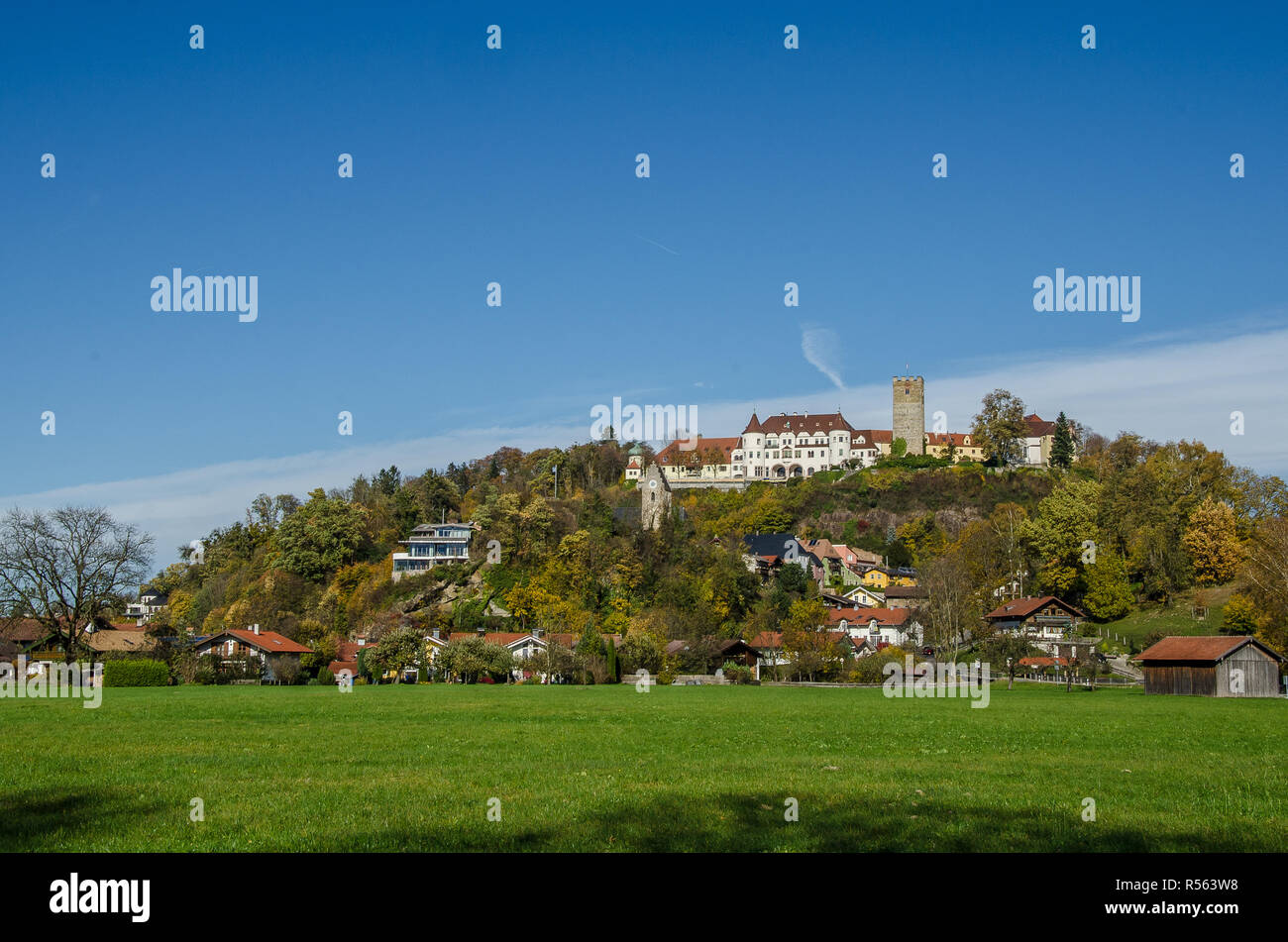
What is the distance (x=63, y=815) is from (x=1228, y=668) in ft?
189

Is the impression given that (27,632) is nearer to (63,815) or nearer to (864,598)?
(864,598)

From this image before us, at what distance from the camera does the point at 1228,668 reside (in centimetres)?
5572

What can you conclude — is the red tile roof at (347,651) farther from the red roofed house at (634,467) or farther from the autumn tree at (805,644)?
the red roofed house at (634,467)

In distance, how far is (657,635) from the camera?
86.1 metres

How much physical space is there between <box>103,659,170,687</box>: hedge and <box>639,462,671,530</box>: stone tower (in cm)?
7017

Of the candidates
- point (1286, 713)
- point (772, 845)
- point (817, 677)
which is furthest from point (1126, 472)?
point (772, 845)

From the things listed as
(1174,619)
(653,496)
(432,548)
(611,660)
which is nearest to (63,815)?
(611,660)

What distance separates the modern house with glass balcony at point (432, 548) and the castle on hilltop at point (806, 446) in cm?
5903

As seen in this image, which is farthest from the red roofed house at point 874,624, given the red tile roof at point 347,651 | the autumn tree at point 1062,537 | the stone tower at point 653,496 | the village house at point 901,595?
the red tile roof at point 347,651

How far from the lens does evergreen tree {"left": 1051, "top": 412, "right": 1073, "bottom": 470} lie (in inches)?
5999

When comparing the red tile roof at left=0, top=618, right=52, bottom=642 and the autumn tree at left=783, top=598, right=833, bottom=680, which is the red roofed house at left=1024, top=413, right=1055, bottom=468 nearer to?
the autumn tree at left=783, top=598, right=833, bottom=680

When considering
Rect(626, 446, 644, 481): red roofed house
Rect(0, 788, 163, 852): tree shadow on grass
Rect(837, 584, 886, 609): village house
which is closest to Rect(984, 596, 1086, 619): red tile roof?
Rect(837, 584, 886, 609): village house
